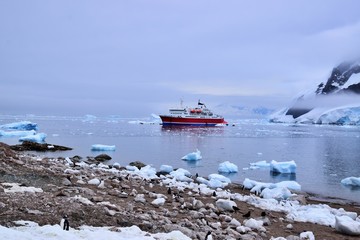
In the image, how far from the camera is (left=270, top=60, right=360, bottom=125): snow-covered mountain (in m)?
121

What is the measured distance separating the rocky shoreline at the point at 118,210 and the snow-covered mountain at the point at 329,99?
10477 cm

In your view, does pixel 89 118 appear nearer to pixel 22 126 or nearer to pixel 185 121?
pixel 185 121

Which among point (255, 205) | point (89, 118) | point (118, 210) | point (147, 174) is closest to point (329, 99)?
point (89, 118)

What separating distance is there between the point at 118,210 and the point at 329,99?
141183 mm

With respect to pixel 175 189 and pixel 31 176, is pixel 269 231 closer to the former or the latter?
pixel 175 189

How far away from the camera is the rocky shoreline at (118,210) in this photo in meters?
4.87

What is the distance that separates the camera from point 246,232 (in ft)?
19.7

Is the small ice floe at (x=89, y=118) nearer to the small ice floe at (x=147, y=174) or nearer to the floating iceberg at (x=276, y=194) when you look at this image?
the small ice floe at (x=147, y=174)

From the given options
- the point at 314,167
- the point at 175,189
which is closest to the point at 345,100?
the point at 314,167

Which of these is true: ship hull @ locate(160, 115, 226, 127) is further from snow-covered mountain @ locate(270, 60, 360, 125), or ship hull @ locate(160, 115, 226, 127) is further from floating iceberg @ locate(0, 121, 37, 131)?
snow-covered mountain @ locate(270, 60, 360, 125)

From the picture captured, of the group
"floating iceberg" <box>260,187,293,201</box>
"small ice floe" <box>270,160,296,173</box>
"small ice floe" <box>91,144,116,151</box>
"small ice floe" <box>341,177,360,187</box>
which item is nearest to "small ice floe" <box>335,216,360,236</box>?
"floating iceberg" <box>260,187,293,201</box>

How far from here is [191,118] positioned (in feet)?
222

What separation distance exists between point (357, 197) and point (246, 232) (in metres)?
8.41

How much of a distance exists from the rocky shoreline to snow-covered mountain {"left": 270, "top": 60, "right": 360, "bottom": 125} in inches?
4125
